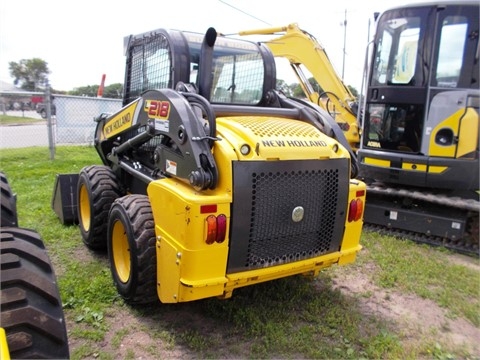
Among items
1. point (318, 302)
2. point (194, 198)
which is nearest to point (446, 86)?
point (318, 302)

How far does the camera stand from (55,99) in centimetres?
1080

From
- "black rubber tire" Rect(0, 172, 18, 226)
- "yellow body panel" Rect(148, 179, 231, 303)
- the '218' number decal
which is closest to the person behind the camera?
"black rubber tire" Rect(0, 172, 18, 226)

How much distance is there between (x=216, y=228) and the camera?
2889 mm

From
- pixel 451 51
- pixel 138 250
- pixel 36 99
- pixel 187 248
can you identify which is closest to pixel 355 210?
pixel 187 248

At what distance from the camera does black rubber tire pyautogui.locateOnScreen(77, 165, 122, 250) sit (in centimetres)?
454

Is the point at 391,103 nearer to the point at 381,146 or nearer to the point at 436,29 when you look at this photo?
the point at 381,146

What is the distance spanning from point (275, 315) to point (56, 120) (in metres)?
9.69

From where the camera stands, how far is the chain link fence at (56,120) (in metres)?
10.6

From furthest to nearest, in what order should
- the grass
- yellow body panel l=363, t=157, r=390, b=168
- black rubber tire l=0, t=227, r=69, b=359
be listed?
yellow body panel l=363, t=157, r=390, b=168
the grass
black rubber tire l=0, t=227, r=69, b=359

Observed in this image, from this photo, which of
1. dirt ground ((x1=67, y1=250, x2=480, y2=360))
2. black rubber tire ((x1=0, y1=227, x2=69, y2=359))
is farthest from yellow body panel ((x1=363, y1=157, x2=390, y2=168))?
black rubber tire ((x1=0, y1=227, x2=69, y2=359))

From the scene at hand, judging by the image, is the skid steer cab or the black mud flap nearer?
the skid steer cab

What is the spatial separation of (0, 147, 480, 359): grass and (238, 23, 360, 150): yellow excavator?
10.9 ft

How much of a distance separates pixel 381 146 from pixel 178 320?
402 cm

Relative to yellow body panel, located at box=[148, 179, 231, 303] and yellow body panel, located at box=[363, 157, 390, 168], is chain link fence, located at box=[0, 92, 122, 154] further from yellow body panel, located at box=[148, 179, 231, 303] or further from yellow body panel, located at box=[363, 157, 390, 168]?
yellow body panel, located at box=[148, 179, 231, 303]
